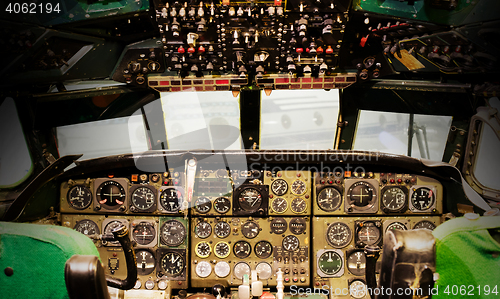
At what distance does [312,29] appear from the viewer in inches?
141

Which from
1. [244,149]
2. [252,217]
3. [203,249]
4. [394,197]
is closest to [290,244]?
[252,217]

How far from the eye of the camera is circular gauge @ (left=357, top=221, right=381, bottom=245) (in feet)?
12.3

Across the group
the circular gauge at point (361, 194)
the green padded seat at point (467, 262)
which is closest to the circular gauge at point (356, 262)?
the circular gauge at point (361, 194)

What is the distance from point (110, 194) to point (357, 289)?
3012mm

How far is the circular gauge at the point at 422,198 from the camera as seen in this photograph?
3.75 metres

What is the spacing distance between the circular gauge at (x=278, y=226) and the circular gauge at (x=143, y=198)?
1.41m

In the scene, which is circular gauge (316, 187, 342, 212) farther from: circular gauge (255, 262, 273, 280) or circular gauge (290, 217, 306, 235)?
circular gauge (255, 262, 273, 280)

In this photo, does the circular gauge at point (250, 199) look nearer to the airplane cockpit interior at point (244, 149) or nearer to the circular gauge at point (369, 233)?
the airplane cockpit interior at point (244, 149)

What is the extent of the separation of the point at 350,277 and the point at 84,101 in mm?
3888

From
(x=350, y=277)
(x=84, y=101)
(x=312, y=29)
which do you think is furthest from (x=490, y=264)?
(x=84, y=101)

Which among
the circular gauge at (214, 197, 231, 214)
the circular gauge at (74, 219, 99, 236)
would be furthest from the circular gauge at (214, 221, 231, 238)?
the circular gauge at (74, 219, 99, 236)

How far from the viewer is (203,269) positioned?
3701 mm

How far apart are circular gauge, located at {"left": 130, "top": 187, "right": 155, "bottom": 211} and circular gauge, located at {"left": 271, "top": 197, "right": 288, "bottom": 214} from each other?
1398 mm

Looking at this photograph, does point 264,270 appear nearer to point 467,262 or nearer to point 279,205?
point 279,205
